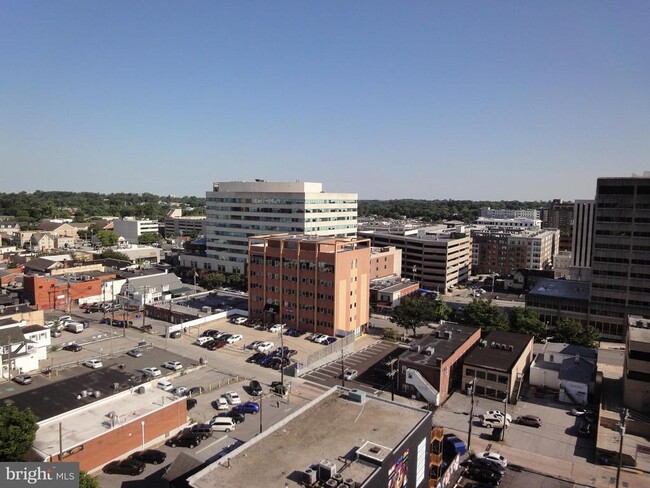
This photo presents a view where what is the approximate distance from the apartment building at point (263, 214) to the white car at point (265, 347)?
111ft

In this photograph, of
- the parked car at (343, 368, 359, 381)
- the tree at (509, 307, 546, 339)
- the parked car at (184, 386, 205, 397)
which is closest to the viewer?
the parked car at (184, 386, 205, 397)

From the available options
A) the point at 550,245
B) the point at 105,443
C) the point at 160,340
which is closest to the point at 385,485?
the point at 105,443

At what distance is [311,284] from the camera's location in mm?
57062

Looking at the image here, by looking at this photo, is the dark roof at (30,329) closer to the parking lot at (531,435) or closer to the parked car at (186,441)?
the parked car at (186,441)

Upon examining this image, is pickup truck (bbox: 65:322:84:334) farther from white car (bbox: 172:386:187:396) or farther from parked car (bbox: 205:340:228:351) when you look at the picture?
white car (bbox: 172:386:187:396)

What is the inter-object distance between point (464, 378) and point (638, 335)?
49.8 feet

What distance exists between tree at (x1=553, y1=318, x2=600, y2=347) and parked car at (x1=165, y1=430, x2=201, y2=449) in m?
43.2

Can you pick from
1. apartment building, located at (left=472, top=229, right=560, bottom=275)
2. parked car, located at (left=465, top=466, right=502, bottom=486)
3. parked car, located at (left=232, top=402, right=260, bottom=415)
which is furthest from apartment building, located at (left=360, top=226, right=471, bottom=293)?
parked car, located at (left=465, top=466, right=502, bottom=486)

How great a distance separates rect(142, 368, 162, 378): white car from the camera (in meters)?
43.6

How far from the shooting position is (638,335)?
40312 millimetres

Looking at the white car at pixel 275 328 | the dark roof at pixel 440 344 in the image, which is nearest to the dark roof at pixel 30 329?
the white car at pixel 275 328

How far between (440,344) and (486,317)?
14.2 meters

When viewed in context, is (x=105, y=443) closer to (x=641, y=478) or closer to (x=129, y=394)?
(x=129, y=394)

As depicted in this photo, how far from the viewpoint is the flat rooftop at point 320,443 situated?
19766mm
